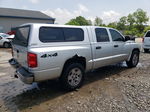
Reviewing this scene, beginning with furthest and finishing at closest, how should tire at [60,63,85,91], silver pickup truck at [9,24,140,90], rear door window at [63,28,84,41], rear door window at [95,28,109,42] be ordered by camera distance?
rear door window at [95,28,109,42] → rear door window at [63,28,84,41] → tire at [60,63,85,91] → silver pickup truck at [9,24,140,90]

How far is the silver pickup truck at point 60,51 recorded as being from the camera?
3.95 meters

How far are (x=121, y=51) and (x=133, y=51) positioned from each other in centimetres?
111

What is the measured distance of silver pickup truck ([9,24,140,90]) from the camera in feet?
13.0

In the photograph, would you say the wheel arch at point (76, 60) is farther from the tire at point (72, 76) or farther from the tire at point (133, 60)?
the tire at point (133, 60)

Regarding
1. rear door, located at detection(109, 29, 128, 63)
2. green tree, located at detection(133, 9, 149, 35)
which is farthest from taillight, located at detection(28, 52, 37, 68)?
green tree, located at detection(133, 9, 149, 35)

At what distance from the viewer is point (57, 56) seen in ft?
13.8

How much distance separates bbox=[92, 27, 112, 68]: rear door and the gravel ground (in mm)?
707

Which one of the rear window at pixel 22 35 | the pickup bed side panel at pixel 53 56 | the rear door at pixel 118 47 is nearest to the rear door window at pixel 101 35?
the rear door at pixel 118 47

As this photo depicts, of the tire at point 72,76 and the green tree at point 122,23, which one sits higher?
the green tree at point 122,23

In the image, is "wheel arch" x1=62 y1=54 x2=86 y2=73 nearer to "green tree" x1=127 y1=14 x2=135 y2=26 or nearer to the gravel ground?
the gravel ground

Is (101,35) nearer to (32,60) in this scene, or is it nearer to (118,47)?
(118,47)

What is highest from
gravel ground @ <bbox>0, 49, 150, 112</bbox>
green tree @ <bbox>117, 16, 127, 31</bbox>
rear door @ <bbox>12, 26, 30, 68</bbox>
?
green tree @ <bbox>117, 16, 127, 31</bbox>

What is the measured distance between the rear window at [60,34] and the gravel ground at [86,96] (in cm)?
156

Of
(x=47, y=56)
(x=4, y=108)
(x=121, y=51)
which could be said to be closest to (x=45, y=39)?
(x=47, y=56)
